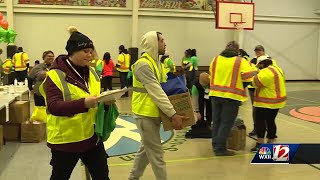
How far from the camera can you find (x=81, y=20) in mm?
14375

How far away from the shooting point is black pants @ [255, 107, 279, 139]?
537 centimetres

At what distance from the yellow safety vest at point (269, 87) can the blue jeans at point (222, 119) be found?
45cm

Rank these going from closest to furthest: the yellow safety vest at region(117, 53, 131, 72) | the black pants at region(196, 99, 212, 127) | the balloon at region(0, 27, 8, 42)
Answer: the black pants at region(196, 99, 212, 127) → the balloon at region(0, 27, 8, 42) → the yellow safety vest at region(117, 53, 131, 72)

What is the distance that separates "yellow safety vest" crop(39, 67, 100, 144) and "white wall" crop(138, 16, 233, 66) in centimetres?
1261

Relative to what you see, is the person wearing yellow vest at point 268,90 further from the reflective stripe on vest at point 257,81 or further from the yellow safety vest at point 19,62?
the yellow safety vest at point 19,62

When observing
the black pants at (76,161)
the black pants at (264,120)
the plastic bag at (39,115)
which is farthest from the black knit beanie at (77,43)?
the plastic bag at (39,115)

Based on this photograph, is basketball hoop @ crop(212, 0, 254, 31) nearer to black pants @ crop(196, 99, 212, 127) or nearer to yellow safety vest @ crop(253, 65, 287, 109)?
black pants @ crop(196, 99, 212, 127)

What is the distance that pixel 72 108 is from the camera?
7.52 ft

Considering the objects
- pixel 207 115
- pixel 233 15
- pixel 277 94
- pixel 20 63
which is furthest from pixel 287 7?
pixel 277 94

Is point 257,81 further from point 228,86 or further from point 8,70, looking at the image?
point 8,70

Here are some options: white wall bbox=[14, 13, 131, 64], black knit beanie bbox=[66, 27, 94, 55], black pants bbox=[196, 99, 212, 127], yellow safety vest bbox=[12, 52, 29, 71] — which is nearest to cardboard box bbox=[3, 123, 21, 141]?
black pants bbox=[196, 99, 212, 127]

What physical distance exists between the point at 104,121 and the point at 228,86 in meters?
2.75

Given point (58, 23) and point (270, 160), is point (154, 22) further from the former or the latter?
point (270, 160)

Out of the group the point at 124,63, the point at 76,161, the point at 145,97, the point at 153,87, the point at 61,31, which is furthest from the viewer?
the point at 61,31
